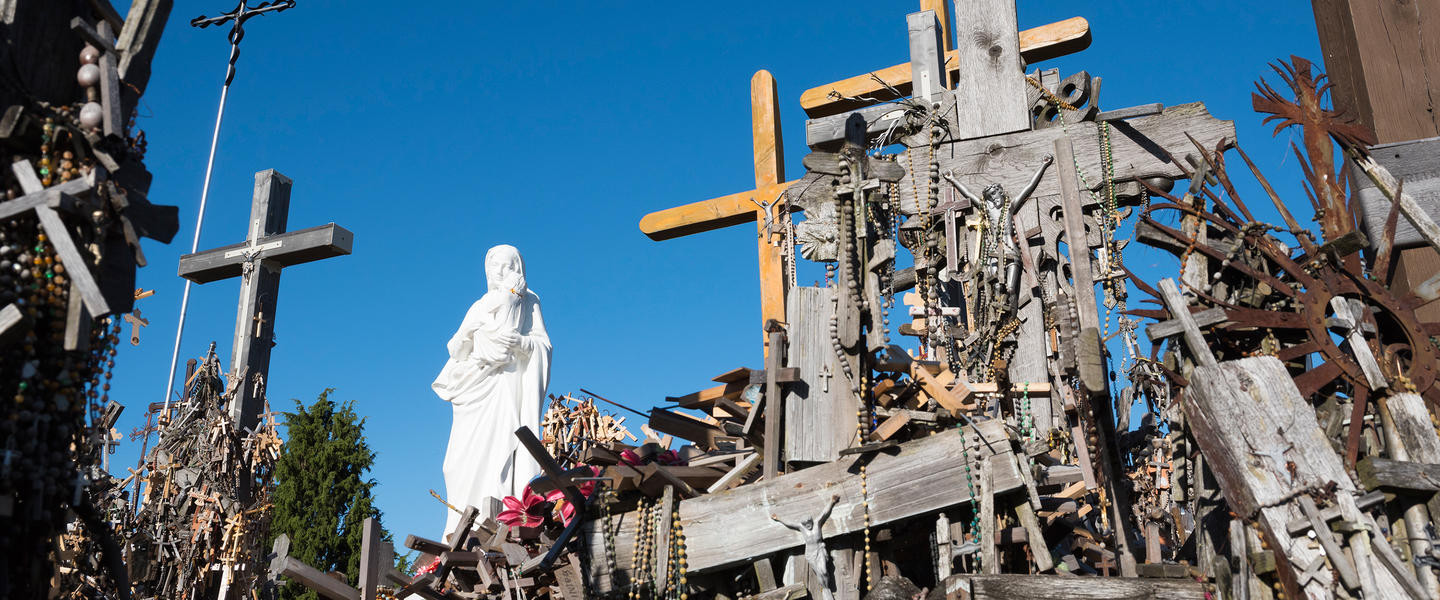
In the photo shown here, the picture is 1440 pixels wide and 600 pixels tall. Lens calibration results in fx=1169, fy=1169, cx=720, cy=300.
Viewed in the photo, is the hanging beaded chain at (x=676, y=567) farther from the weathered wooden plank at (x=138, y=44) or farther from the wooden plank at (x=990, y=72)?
the wooden plank at (x=990, y=72)

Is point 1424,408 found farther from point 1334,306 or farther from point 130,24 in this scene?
point 130,24

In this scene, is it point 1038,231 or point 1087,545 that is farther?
point 1038,231

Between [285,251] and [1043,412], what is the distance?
7.70m

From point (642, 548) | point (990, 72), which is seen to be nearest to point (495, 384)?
point (642, 548)

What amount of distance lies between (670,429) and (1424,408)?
11.3 ft

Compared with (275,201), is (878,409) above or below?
below

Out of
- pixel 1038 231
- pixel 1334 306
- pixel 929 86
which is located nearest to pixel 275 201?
pixel 929 86

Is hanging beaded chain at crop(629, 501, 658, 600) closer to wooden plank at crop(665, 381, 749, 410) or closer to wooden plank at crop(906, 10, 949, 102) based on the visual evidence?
wooden plank at crop(665, 381, 749, 410)

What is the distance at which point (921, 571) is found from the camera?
565 cm

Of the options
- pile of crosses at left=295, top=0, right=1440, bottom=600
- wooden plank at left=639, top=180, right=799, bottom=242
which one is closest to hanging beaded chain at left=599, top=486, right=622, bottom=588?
pile of crosses at left=295, top=0, right=1440, bottom=600

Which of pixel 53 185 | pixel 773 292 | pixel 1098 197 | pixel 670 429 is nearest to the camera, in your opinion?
pixel 53 185

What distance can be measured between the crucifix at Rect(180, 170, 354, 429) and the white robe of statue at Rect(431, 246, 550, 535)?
186 cm

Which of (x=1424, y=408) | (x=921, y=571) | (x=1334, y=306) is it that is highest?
(x=1334, y=306)

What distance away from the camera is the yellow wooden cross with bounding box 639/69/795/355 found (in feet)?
33.1
